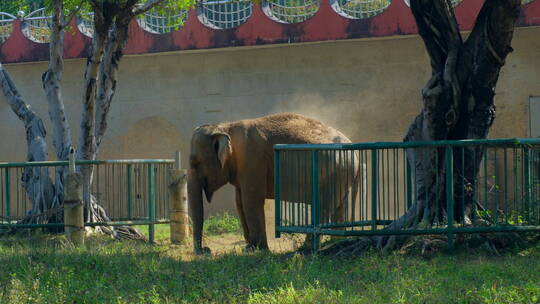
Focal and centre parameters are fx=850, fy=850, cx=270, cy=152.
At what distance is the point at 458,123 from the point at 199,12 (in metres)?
7.87

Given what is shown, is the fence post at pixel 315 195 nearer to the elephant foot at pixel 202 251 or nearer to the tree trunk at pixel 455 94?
the tree trunk at pixel 455 94

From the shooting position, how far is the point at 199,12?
16703 mm

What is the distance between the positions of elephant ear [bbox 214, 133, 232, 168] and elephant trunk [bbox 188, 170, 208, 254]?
1.51ft

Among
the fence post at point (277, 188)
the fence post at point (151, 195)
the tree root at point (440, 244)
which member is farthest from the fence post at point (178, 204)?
the tree root at point (440, 244)

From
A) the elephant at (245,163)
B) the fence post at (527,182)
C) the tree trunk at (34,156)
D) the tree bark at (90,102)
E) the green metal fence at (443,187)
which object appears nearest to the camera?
the green metal fence at (443,187)

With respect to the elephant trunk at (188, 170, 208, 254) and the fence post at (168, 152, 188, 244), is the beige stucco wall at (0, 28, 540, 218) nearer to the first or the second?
the fence post at (168, 152, 188, 244)

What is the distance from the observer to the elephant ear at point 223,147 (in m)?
11.7

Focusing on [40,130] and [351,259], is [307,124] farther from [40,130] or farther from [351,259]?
[40,130]

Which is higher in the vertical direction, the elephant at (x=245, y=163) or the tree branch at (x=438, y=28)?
the tree branch at (x=438, y=28)

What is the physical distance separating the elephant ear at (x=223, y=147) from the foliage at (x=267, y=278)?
7.42ft

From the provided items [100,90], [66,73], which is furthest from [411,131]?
[66,73]

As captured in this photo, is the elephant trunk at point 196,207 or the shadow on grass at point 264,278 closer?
the shadow on grass at point 264,278

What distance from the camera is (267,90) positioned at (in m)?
16.6

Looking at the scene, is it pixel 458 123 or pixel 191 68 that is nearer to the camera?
pixel 458 123
